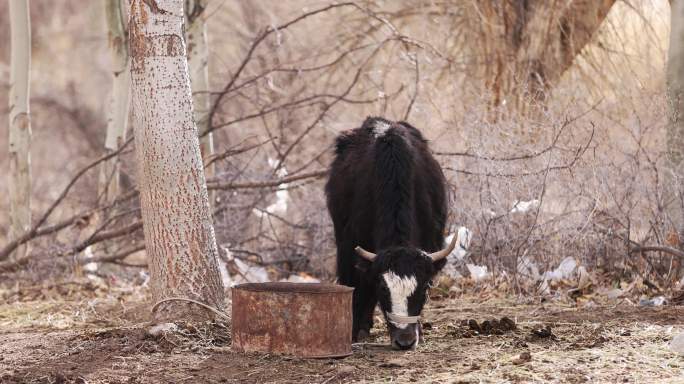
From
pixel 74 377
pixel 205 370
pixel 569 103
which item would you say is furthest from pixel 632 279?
pixel 74 377

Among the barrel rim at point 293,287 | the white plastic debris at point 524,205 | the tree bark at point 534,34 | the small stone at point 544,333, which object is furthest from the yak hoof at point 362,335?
the tree bark at point 534,34

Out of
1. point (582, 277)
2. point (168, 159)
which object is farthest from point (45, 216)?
point (582, 277)

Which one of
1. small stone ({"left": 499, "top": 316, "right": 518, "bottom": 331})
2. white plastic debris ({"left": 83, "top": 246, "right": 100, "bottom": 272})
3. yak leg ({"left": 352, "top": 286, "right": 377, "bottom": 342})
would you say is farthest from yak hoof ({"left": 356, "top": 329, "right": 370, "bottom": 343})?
white plastic debris ({"left": 83, "top": 246, "right": 100, "bottom": 272})

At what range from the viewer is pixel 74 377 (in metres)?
5.66

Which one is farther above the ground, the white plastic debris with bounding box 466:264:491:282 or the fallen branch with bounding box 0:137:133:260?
the fallen branch with bounding box 0:137:133:260

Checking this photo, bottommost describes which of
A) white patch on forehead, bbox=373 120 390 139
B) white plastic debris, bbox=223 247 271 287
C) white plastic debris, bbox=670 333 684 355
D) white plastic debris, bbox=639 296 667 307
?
white plastic debris, bbox=670 333 684 355

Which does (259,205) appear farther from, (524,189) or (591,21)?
(591,21)

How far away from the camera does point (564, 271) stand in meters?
9.35

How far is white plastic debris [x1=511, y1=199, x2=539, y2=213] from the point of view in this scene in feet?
31.1

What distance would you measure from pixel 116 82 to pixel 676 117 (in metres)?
6.21

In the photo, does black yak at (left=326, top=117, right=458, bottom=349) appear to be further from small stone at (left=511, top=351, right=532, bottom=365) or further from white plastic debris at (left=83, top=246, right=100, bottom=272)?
white plastic debris at (left=83, top=246, right=100, bottom=272)

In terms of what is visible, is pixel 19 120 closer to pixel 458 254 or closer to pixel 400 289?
pixel 458 254

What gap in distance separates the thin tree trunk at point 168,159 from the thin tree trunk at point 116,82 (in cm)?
469

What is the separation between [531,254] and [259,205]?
11.8ft
